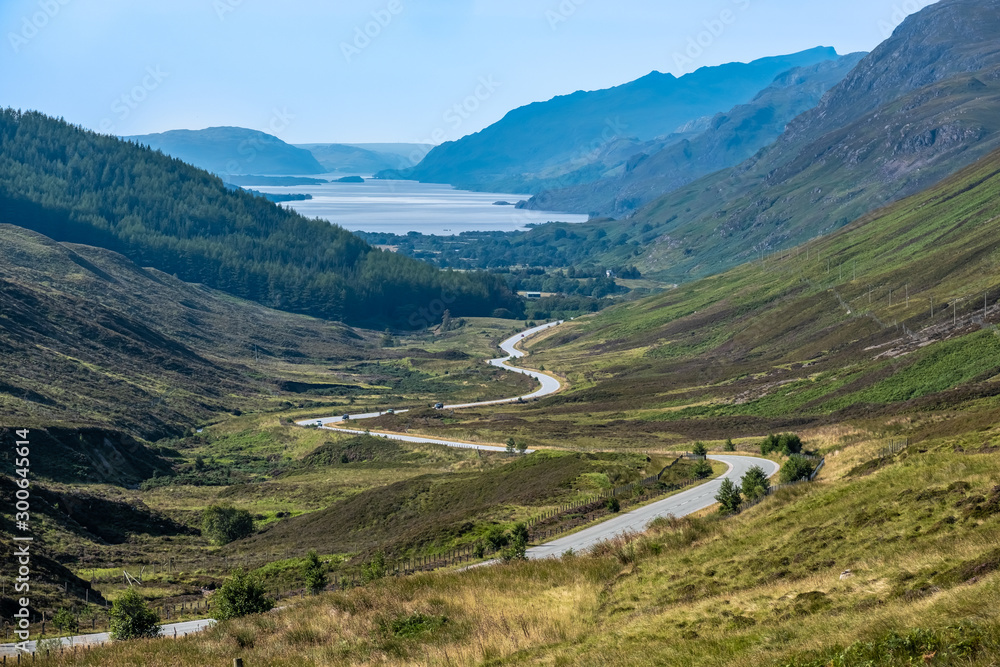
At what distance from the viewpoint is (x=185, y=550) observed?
77750mm

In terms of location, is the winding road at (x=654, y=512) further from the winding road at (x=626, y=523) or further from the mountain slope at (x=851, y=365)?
the mountain slope at (x=851, y=365)

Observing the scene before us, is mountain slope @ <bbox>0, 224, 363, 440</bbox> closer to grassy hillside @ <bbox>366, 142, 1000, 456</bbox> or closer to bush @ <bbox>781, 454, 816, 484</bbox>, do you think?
grassy hillside @ <bbox>366, 142, 1000, 456</bbox>

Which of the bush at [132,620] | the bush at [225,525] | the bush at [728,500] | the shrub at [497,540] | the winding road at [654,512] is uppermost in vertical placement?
the bush at [728,500]

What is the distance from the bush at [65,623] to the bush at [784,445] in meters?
64.8

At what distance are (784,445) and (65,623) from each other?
66571 millimetres

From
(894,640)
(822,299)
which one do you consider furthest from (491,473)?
(822,299)

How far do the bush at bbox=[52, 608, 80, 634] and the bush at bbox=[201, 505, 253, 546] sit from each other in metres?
37.4

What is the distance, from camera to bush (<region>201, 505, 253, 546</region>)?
82.4 m

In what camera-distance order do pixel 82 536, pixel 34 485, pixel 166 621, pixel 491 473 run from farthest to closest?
pixel 491 473 → pixel 34 485 → pixel 82 536 → pixel 166 621

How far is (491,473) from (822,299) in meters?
130

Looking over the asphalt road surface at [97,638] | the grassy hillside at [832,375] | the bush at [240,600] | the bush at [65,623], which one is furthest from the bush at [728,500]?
the bush at [65,623]

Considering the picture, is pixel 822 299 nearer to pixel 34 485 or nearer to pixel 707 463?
pixel 707 463

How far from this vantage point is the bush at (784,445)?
290 feet

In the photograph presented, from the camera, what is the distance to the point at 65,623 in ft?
142
